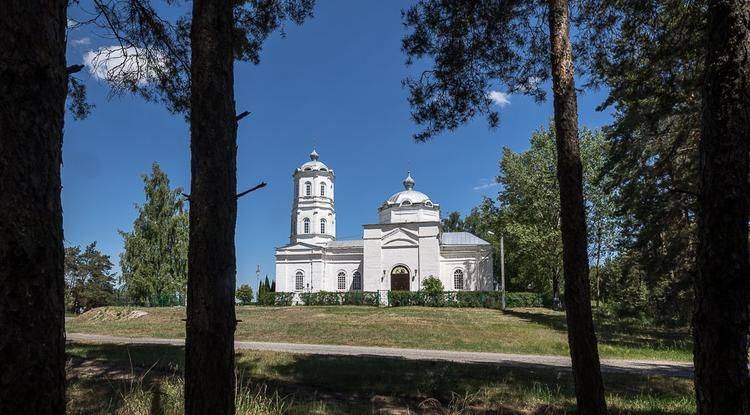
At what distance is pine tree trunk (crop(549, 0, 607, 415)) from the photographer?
193 inches

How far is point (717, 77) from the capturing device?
3.58 meters

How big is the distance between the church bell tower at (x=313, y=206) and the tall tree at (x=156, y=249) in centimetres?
1251

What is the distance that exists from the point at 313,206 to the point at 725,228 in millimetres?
45433

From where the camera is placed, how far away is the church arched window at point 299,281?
44531mm

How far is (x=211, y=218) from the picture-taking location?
148 inches

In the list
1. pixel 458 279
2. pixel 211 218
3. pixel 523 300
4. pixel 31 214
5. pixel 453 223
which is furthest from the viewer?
pixel 453 223

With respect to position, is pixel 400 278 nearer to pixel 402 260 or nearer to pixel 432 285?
pixel 402 260

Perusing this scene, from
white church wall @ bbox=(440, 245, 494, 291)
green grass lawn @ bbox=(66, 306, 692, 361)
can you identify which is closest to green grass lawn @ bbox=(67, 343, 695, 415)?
green grass lawn @ bbox=(66, 306, 692, 361)

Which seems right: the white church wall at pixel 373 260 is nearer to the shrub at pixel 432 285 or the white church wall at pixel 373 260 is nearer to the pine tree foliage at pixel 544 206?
the shrub at pixel 432 285

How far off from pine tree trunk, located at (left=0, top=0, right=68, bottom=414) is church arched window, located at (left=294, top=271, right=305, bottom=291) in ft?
142

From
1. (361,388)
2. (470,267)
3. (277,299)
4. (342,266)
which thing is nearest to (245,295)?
(277,299)

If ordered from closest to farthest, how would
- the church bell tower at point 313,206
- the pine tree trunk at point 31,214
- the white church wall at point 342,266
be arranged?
the pine tree trunk at point 31,214
the white church wall at point 342,266
the church bell tower at point 313,206

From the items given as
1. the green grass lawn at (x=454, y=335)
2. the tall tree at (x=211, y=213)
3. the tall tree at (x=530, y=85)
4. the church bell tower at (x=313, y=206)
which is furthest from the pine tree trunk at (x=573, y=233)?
the church bell tower at (x=313, y=206)

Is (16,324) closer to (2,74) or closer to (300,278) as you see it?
(2,74)
